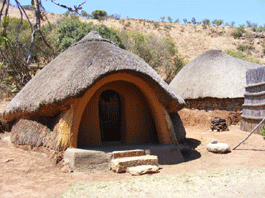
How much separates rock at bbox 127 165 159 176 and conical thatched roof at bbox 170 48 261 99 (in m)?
9.07

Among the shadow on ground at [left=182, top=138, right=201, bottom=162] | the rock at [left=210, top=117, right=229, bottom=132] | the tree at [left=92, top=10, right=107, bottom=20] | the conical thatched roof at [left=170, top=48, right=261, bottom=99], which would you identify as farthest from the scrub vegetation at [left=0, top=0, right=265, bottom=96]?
the shadow on ground at [left=182, top=138, right=201, bottom=162]

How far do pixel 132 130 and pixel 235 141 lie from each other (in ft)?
12.8

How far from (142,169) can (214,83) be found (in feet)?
33.1

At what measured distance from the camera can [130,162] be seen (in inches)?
229

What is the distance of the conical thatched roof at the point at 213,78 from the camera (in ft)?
45.4

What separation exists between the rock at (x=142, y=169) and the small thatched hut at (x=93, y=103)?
156cm

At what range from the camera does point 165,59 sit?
82.9 feet

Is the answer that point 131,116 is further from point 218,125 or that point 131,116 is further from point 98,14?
point 98,14

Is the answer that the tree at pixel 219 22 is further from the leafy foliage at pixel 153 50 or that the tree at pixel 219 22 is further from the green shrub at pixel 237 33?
the leafy foliage at pixel 153 50

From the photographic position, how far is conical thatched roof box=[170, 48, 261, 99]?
13.9 meters

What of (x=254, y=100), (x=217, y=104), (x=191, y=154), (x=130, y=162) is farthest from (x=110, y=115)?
(x=217, y=104)

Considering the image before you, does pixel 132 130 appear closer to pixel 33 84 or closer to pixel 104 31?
pixel 33 84

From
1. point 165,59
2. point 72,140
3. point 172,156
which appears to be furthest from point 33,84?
point 165,59

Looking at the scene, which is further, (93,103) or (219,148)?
(219,148)
